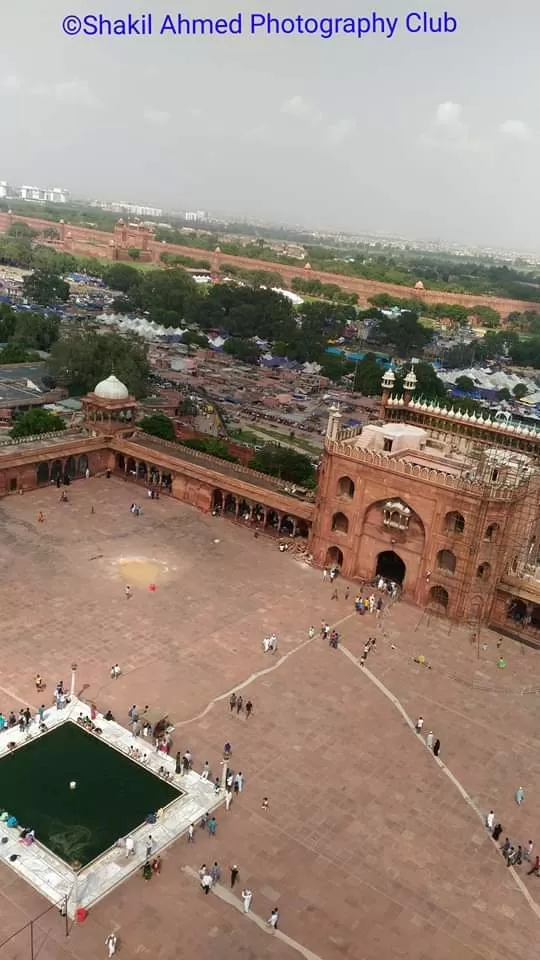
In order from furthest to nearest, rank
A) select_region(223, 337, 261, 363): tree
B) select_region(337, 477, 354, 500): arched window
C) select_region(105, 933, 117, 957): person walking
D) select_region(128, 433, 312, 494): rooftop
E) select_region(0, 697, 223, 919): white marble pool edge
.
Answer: select_region(223, 337, 261, 363): tree, select_region(128, 433, 312, 494): rooftop, select_region(337, 477, 354, 500): arched window, select_region(0, 697, 223, 919): white marble pool edge, select_region(105, 933, 117, 957): person walking

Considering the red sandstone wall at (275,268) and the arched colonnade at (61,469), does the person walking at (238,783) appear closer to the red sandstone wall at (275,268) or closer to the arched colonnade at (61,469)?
the arched colonnade at (61,469)

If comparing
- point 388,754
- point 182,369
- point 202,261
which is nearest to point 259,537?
point 388,754

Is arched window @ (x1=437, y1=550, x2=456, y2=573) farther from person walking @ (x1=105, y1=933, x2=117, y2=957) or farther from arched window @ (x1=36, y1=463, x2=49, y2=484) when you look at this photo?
arched window @ (x1=36, y1=463, x2=49, y2=484)

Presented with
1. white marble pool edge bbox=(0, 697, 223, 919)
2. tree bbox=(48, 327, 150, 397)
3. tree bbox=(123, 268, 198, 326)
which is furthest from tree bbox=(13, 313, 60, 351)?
white marble pool edge bbox=(0, 697, 223, 919)

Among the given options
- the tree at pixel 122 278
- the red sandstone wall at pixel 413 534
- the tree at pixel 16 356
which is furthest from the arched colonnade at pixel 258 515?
the tree at pixel 122 278

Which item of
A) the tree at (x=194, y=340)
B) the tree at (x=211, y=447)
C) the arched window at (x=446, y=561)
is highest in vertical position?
the arched window at (x=446, y=561)

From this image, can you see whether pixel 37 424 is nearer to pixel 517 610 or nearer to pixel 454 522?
pixel 454 522
